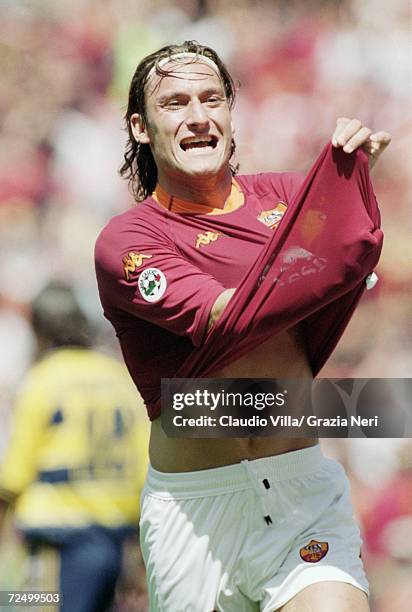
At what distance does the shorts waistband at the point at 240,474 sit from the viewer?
6.84ft

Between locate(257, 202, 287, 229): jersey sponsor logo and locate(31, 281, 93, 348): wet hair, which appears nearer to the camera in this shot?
locate(257, 202, 287, 229): jersey sponsor logo

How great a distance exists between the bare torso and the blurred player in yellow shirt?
929 mm

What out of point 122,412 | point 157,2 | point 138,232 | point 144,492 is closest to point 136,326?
point 138,232

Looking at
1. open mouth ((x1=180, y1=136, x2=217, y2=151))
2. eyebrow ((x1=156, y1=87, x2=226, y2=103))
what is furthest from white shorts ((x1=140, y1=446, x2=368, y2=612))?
eyebrow ((x1=156, y1=87, x2=226, y2=103))

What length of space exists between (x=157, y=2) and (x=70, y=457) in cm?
135

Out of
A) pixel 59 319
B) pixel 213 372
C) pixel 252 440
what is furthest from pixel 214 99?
pixel 59 319

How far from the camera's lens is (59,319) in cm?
312

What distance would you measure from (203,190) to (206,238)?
127mm

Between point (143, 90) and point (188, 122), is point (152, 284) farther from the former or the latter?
point (143, 90)

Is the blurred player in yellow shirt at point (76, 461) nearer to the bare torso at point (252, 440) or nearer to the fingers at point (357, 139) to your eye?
the bare torso at point (252, 440)

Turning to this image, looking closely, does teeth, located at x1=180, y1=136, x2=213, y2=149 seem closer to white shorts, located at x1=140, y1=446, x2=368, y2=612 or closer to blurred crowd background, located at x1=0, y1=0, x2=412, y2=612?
white shorts, located at x1=140, y1=446, x2=368, y2=612

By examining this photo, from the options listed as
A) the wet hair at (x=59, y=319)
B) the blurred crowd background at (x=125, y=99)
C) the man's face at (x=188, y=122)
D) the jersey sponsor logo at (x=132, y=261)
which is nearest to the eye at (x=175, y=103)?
the man's face at (x=188, y=122)

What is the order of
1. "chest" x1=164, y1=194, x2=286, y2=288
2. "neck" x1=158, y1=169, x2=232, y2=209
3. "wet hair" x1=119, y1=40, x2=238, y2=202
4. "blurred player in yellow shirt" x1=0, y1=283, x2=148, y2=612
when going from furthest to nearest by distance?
"blurred player in yellow shirt" x1=0, y1=283, x2=148, y2=612
"wet hair" x1=119, y1=40, x2=238, y2=202
"neck" x1=158, y1=169, x2=232, y2=209
"chest" x1=164, y1=194, x2=286, y2=288

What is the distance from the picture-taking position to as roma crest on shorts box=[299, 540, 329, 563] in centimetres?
200
